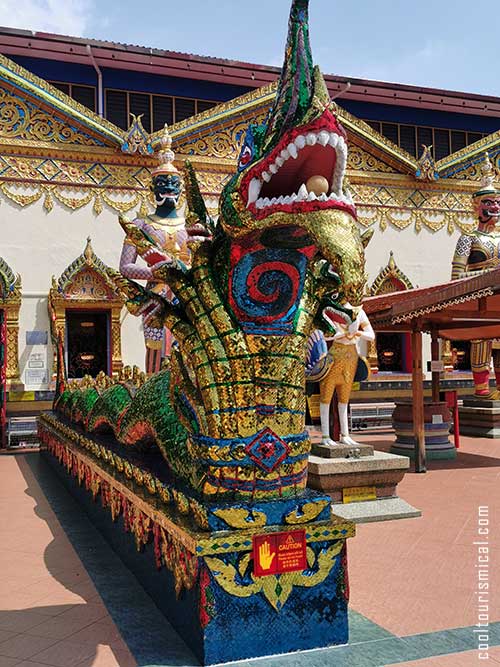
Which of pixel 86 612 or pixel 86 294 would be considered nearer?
pixel 86 612

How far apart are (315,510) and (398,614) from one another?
88cm

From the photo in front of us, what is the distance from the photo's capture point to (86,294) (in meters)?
12.2

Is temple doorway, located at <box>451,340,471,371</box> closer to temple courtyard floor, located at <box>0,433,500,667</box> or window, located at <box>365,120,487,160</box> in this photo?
window, located at <box>365,120,487,160</box>

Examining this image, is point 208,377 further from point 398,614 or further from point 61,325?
point 61,325

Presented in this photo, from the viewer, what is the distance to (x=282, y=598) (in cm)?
281

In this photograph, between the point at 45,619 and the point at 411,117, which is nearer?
the point at 45,619

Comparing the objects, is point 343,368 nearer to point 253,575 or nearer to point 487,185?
point 253,575

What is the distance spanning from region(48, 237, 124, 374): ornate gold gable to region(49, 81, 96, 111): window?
308 centimetres

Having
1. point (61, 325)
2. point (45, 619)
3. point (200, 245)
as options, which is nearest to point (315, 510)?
point (200, 245)

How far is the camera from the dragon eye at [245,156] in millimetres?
2876

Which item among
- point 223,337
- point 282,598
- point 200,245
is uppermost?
point 200,245

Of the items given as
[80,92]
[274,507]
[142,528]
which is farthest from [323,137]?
[80,92]

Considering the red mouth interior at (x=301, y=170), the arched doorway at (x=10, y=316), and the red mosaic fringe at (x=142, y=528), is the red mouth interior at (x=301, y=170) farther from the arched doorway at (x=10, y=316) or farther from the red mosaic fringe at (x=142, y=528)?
the arched doorway at (x=10, y=316)

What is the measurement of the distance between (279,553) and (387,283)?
12.1 meters
